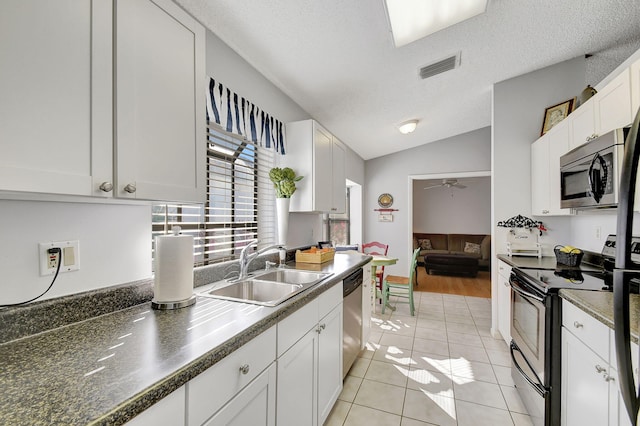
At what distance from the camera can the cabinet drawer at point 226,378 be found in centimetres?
78

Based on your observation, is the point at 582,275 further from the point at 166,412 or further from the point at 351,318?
the point at 166,412

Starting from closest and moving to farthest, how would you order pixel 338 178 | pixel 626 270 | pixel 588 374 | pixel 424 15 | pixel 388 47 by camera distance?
pixel 626 270 < pixel 588 374 < pixel 424 15 < pixel 388 47 < pixel 338 178

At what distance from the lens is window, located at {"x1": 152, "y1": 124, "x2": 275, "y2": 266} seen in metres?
1.65

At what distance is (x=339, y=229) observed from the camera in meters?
4.90

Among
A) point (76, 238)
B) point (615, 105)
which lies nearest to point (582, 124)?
point (615, 105)

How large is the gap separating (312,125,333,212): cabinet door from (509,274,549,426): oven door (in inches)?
63.7

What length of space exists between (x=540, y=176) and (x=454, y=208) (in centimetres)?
433

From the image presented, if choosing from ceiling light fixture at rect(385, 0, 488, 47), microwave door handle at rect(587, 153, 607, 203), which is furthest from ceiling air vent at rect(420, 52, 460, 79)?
microwave door handle at rect(587, 153, 607, 203)

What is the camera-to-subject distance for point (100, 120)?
86 cm

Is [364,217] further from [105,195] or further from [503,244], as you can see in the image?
[105,195]

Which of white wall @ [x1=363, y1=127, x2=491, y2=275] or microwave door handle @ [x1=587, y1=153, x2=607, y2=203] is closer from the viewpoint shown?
microwave door handle @ [x1=587, y1=153, x2=607, y2=203]

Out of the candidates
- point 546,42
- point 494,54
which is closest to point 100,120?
point 494,54

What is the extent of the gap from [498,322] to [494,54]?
2.68 metres

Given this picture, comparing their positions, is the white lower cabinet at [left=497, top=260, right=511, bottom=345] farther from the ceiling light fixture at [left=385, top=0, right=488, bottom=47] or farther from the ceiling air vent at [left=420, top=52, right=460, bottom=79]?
the ceiling light fixture at [left=385, top=0, right=488, bottom=47]
